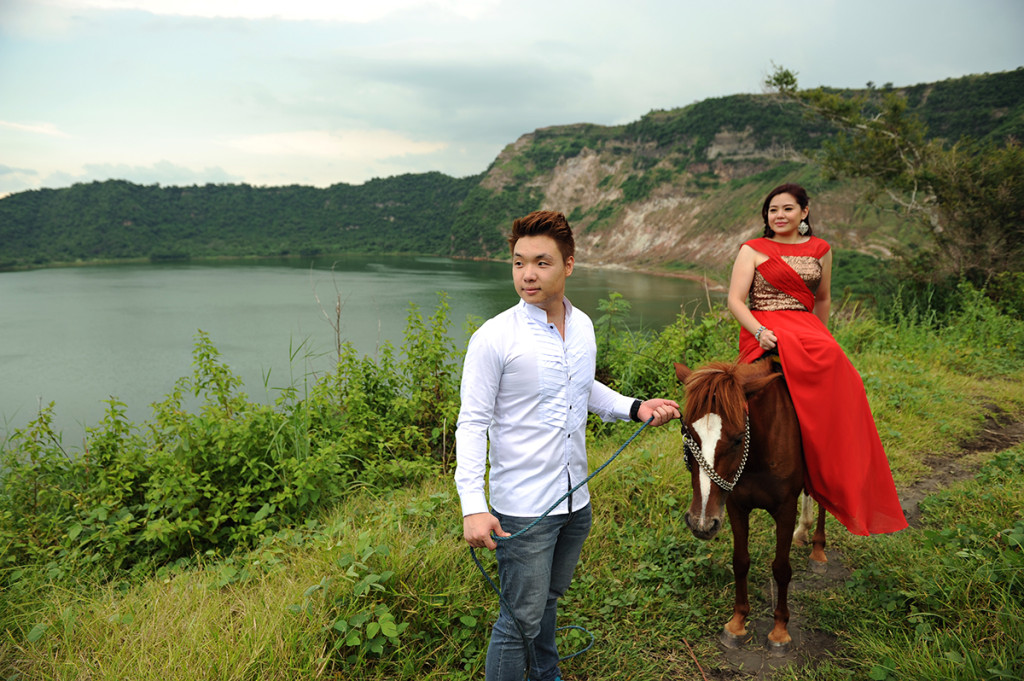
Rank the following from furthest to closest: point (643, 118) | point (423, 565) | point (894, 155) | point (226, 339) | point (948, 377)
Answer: point (643, 118) → point (226, 339) → point (894, 155) → point (948, 377) → point (423, 565)

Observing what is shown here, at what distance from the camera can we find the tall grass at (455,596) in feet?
6.54

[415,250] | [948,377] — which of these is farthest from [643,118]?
[948,377]

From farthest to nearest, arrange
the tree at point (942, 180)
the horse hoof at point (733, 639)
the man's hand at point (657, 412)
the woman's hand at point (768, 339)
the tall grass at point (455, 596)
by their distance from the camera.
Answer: the tree at point (942, 180), the woman's hand at point (768, 339), the horse hoof at point (733, 639), the tall grass at point (455, 596), the man's hand at point (657, 412)

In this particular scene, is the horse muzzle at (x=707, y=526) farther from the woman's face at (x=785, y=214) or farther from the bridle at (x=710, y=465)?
the woman's face at (x=785, y=214)

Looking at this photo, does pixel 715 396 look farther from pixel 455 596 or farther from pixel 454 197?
pixel 454 197

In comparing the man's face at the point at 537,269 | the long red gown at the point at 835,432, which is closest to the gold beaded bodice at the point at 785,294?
the long red gown at the point at 835,432

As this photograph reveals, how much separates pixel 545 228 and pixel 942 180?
11.8 m

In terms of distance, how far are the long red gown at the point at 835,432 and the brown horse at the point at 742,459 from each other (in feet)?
0.23

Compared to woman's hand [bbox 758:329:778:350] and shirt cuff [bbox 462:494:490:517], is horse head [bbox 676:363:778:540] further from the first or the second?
shirt cuff [bbox 462:494:490:517]

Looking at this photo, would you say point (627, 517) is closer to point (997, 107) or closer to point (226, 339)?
point (226, 339)

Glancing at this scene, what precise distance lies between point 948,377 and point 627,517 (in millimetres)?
4700

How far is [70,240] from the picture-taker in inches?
2194

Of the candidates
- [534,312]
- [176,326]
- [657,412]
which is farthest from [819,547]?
[176,326]

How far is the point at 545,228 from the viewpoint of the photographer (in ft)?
5.34
